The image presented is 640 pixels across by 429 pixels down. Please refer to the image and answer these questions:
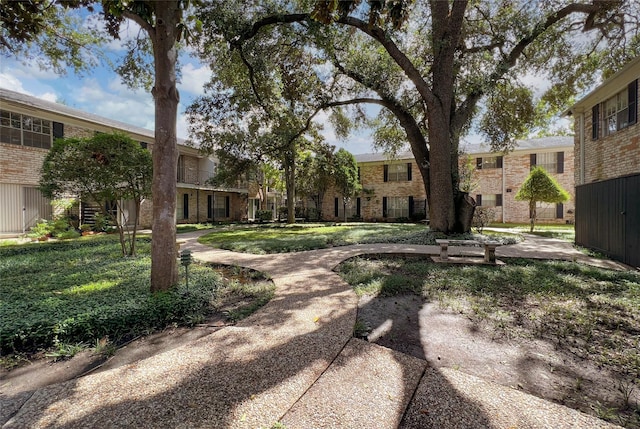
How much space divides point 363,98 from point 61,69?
11.0 m

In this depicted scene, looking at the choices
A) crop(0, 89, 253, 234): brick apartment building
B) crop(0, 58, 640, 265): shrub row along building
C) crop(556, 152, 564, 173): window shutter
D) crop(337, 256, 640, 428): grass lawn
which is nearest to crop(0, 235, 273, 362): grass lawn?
crop(337, 256, 640, 428): grass lawn

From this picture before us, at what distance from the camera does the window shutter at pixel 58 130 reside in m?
13.9

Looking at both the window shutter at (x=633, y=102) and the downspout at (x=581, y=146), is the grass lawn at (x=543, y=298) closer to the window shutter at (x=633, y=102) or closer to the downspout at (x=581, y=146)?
the window shutter at (x=633, y=102)

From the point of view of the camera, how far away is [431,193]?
11.3m

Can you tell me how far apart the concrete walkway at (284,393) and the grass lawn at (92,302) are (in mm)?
1022

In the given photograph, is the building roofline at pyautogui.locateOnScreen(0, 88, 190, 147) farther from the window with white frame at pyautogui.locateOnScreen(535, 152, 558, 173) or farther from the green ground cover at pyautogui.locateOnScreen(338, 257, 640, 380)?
the window with white frame at pyautogui.locateOnScreen(535, 152, 558, 173)

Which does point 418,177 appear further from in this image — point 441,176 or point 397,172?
point 441,176

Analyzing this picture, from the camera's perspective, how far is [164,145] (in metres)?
4.42

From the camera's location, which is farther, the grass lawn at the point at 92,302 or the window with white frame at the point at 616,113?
the window with white frame at the point at 616,113

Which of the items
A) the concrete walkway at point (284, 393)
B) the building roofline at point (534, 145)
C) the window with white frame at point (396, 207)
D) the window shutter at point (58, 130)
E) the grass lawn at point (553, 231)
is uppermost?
the building roofline at point (534, 145)

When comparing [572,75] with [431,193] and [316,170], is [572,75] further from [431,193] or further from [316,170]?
[316,170]

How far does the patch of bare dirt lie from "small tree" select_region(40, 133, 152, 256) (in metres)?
6.56

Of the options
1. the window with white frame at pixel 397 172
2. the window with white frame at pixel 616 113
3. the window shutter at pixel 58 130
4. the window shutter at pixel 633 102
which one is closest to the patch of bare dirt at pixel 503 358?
the window shutter at pixel 633 102

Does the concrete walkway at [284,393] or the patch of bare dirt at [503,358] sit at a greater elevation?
the concrete walkway at [284,393]
